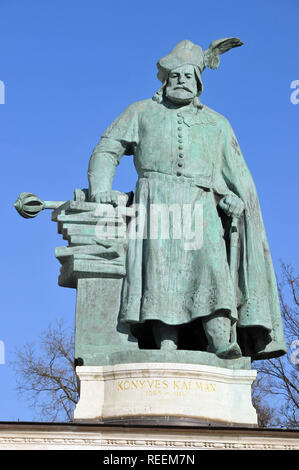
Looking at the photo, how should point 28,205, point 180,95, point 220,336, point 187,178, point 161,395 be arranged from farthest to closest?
point 180,95 < point 187,178 < point 28,205 < point 220,336 < point 161,395

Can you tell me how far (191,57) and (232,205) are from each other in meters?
2.10

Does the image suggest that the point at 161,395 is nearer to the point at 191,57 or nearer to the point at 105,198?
the point at 105,198

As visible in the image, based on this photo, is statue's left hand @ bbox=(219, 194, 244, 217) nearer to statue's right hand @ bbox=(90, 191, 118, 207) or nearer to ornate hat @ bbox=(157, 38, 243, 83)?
statue's right hand @ bbox=(90, 191, 118, 207)

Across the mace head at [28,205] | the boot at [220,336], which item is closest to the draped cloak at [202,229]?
the boot at [220,336]

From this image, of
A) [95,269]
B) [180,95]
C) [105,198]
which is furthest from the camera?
[180,95]

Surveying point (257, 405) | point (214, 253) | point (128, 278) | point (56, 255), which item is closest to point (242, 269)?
point (214, 253)

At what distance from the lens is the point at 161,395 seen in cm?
1326

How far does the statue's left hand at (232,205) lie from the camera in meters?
14.7

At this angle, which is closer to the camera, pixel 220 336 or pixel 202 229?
pixel 220 336

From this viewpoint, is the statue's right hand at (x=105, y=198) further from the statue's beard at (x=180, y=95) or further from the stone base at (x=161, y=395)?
the stone base at (x=161, y=395)

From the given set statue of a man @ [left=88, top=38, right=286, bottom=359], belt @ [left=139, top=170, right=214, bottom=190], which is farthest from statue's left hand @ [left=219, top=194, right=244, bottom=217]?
belt @ [left=139, top=170, right=214, bottom=190]

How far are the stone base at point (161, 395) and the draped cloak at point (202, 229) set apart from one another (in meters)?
0.76

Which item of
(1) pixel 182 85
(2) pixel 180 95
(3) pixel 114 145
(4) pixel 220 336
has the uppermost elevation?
(1) pixel 182 85

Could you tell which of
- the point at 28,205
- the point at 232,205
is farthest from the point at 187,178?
the point at 28,205
